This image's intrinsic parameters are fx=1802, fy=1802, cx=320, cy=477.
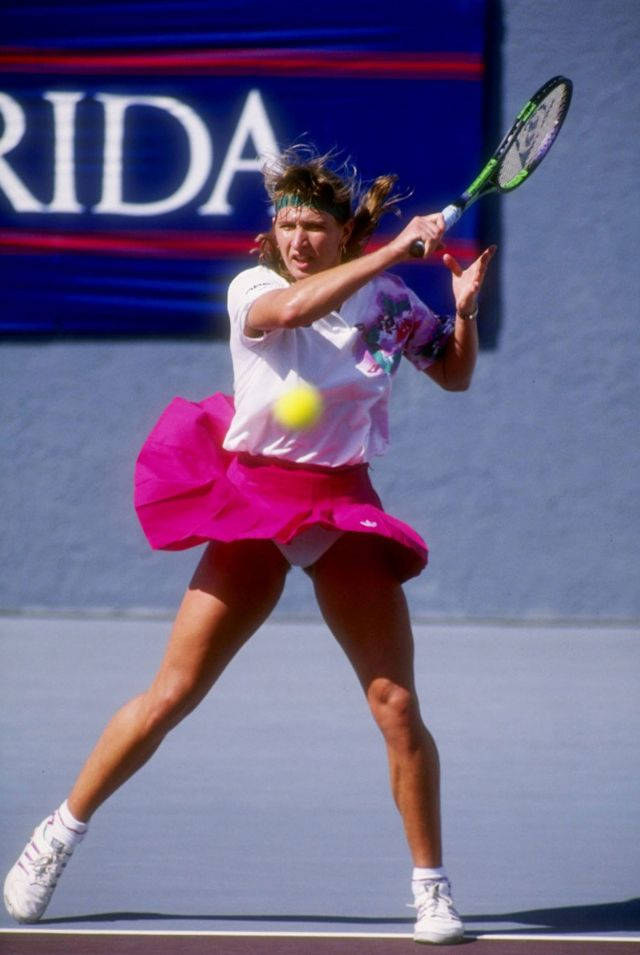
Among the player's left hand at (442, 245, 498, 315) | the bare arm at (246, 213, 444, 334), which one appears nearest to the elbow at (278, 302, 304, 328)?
the bare arm at (246, 213, 444, 334)

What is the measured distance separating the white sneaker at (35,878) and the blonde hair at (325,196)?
53.8 inches

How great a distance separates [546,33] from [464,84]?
1.58 ft

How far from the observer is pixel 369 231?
411 centimetres

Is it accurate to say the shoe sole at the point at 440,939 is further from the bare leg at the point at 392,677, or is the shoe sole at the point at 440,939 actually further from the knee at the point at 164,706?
the knee at the point at 164,706

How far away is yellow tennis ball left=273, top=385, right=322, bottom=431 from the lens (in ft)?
12.7

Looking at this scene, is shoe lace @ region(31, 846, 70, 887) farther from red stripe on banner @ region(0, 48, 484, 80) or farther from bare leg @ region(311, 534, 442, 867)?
red stripe on banner @ region(0, 48, 484, 80)

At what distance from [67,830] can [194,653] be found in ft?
1.62

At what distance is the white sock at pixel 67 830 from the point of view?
3959 millimetres

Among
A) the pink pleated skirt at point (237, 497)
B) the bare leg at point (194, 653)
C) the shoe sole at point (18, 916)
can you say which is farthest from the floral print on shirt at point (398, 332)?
the shoe sole at point (18, 916)

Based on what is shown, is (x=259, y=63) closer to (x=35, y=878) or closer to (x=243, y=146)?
(x=243, y=146)

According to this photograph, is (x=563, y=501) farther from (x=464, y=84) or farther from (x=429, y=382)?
(x=464, y=84)

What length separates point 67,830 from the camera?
13.0 ft

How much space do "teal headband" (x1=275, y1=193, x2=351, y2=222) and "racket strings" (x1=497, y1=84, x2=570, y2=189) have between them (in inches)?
18.5

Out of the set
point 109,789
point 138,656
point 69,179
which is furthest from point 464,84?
point 109,789
